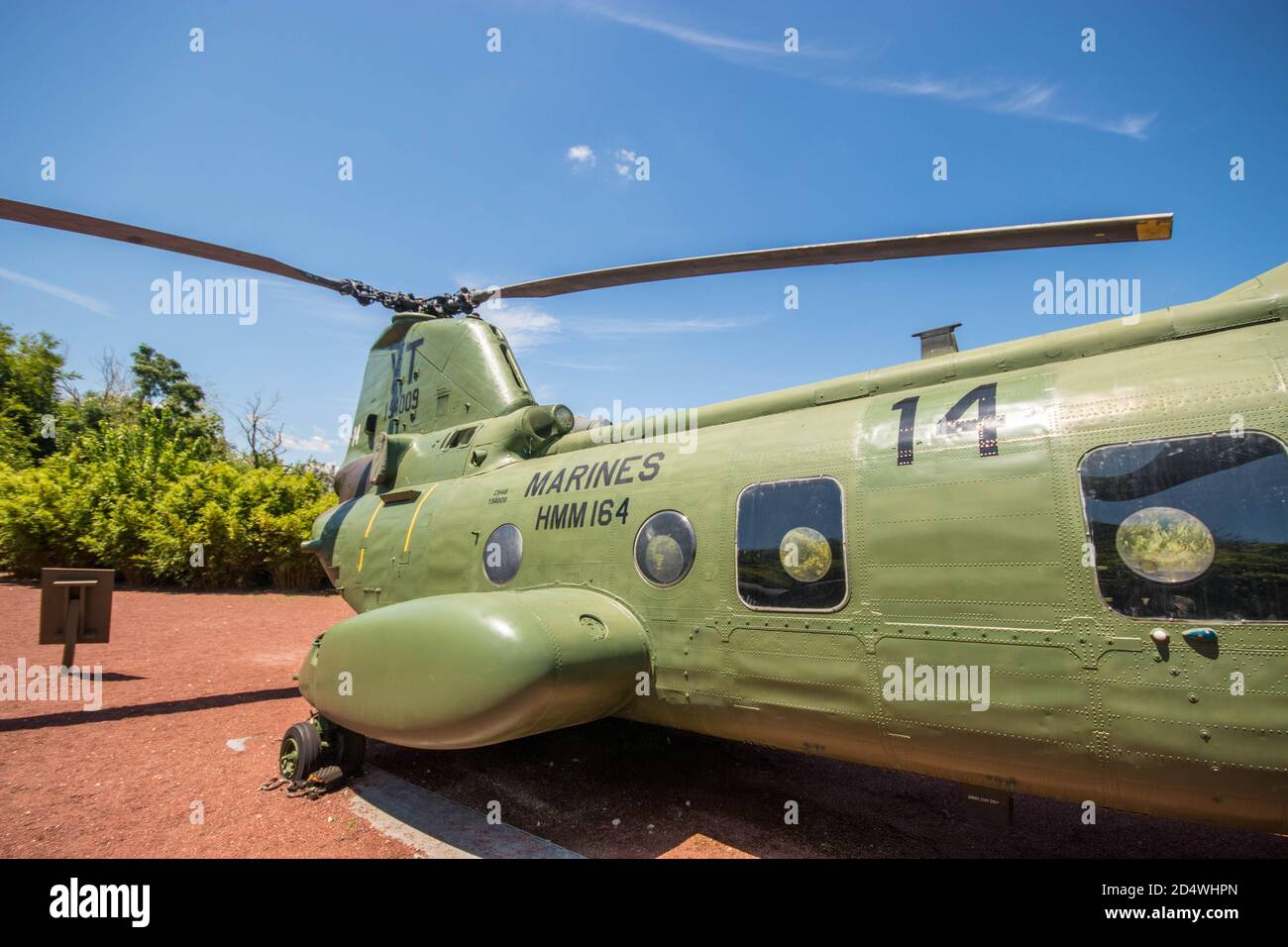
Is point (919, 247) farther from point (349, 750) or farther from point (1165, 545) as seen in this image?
point (349, 750)

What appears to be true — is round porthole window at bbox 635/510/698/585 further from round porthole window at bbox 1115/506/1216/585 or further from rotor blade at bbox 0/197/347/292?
rotor blade at bbox 0/197/347/292

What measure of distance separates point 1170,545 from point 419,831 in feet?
17.0

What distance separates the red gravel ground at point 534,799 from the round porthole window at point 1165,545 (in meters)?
1.99

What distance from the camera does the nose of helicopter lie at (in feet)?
13.1

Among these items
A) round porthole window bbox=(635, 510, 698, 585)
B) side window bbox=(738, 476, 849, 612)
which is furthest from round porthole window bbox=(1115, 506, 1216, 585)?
round porthole window bbox=(635, 510, 698, 585)

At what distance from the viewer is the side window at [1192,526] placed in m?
2.74

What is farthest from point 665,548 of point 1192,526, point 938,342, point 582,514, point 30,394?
point 30,394

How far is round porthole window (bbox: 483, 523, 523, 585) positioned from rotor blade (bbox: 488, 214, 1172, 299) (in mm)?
2811

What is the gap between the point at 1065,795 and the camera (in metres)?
3.21

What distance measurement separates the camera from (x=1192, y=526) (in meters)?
2.91

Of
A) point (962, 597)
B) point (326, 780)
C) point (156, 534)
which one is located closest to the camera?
point (962, 597)
